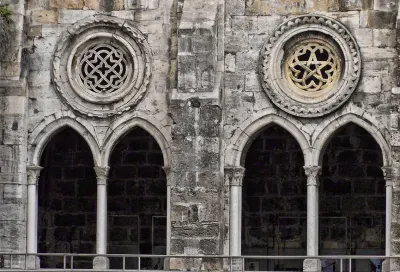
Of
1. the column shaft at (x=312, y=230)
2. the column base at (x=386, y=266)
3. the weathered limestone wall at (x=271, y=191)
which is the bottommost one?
the column base at (x=386, y=266)

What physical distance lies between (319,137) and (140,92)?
366cm

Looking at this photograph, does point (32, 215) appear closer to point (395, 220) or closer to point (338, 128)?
point (338, 128)

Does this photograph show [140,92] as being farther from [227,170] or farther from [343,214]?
[343,214]

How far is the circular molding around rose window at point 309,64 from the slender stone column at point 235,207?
1.60 m

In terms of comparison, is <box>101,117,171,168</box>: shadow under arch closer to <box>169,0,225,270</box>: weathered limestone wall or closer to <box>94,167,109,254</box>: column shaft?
<box>94,167,109,254</box>: column shaft

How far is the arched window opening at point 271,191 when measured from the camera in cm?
3956

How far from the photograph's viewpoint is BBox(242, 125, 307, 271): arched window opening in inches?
1558

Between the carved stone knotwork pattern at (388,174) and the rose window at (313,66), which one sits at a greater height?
the rose window at (313,66)

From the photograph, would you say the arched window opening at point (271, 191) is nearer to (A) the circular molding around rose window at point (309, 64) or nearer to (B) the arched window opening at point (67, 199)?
(B) the arched window opening at point (67, 199)

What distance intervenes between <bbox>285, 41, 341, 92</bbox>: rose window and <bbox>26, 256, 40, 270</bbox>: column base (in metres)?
6.18

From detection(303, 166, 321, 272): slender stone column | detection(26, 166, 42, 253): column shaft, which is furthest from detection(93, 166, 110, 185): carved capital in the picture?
detection(303, 166, 321, 272): slender stone column

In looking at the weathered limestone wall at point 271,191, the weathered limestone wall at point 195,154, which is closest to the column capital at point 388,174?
the weathered limestone wall at point 195,154

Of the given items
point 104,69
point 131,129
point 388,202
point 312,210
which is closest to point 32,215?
point 131,129

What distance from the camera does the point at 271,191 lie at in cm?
3966
